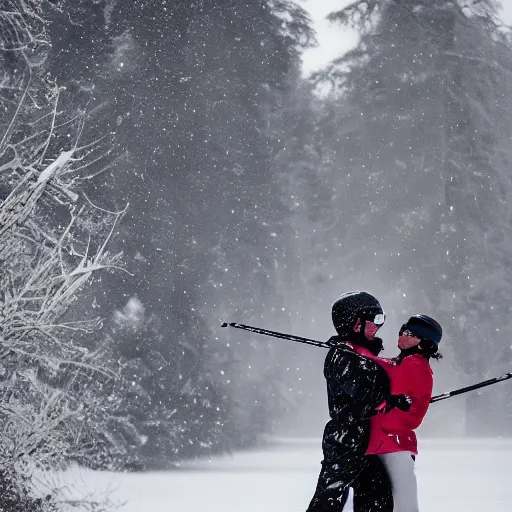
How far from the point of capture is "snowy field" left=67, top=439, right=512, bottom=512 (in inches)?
449

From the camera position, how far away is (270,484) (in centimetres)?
1451

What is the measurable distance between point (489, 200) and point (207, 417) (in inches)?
617

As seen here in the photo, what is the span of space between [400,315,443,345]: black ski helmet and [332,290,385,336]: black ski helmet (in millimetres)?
160

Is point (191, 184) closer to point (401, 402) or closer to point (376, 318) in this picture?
point (376, 318)

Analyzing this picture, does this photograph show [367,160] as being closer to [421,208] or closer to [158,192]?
[421,208]

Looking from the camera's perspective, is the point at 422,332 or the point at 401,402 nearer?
the point at 401,402

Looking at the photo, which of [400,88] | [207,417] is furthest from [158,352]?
[400,88]

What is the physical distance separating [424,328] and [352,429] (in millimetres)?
666

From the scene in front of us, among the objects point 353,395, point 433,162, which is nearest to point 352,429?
point 353,395

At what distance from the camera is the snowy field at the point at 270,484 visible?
449 inches

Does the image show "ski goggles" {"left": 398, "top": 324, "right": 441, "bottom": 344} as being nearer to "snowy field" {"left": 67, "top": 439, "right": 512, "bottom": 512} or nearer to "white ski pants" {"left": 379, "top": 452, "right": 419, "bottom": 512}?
"white ski pants" {"left": 379, "top": 452, "right": 419, "bottom": 512}

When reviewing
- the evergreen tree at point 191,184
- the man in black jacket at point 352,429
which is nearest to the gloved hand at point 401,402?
the man in black jacket at point 352,429

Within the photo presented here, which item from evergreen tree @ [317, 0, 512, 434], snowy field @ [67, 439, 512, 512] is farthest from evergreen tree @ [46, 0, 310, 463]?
evergreen tree @ [317, 0, 512, 434]

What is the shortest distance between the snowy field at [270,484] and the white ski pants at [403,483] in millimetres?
4696
